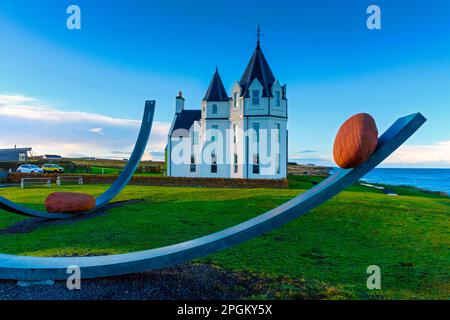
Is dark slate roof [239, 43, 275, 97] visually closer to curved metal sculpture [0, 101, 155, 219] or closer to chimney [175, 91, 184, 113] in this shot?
chimney [175, 91, 184, 113]

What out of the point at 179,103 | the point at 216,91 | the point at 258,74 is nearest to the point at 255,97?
the point at 258,74

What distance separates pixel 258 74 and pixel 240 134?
6.66 meters

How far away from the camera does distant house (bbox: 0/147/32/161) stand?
72.1 meters

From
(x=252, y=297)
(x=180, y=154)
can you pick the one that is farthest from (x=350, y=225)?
(x=180, y=154)

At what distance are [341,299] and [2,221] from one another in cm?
1440

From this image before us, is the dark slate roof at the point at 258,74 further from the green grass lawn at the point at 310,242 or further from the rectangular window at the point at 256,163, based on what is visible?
the green grass lawn at the point at 310,242

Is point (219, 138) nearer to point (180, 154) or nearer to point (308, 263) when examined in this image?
point (180, 154)

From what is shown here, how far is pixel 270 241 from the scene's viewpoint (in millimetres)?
9336

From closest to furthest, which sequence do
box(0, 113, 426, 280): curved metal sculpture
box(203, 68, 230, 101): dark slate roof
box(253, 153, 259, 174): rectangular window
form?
box(0, 113, 426, 280): curved metal sculpture, box(253, 153, 259, 174): rectangular window, box(203, 68, 230, 101): dark slate roof

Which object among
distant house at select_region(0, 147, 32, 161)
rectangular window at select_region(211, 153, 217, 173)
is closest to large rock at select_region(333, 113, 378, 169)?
rectangular window at select_region(211, 153, 217, 173)

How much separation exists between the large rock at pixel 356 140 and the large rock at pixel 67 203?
1184 cm

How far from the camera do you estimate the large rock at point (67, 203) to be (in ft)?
44.1

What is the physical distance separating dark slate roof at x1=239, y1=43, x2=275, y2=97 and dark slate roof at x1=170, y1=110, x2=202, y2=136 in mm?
8984

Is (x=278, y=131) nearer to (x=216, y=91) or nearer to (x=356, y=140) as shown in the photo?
(x=216, y=91)
